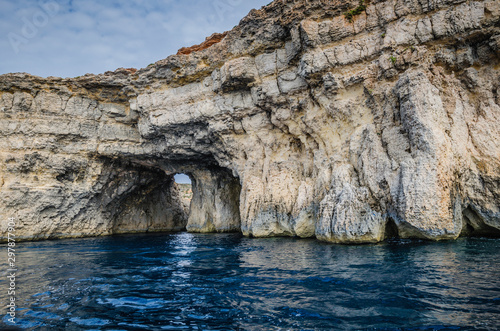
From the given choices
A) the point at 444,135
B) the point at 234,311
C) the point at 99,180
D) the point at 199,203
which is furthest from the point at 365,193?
the point at 99,180

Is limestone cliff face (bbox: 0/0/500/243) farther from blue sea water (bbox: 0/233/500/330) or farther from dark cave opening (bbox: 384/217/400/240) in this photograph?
blue sea water (bbox: 0/233/500/330)

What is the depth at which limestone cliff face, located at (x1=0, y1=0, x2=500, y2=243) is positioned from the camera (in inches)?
512

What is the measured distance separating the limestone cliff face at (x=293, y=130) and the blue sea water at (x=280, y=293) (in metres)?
2.93

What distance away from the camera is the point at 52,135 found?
82.2ft

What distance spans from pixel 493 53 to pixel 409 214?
8.66m

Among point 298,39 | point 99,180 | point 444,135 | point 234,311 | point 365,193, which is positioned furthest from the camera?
point 99,180

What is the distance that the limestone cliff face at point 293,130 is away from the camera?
1299 cm

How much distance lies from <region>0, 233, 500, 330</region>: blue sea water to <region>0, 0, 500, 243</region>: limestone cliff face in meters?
2.93

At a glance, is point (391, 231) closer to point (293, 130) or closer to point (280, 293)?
point (293, 130)

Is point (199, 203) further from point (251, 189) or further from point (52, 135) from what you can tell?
point (52, 135)

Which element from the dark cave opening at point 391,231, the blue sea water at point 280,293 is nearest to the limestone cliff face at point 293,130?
the dark cave opening at point 391,231

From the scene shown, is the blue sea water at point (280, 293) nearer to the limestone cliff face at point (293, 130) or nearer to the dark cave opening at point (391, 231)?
the dark cave opening at point (391, 231)

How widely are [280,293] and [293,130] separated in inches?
581

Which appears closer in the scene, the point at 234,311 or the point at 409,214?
the point at 234,311
